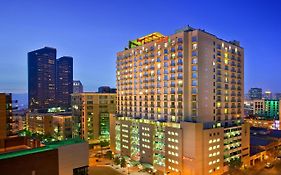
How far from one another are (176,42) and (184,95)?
20642mm

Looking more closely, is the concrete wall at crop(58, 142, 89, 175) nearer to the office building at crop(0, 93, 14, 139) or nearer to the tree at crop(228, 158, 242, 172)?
the office building at crop(0, 93, 14, 139)

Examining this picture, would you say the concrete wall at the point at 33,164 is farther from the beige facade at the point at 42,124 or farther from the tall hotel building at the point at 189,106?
the beige facade at the point at 42,124

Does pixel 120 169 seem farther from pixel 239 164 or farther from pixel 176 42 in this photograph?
pixel 176 42

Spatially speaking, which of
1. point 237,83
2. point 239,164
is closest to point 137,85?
point 237,83

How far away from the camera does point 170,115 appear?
87812 millimetres

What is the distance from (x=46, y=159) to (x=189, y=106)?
5603cm

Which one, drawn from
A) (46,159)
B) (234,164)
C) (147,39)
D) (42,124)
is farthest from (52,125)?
(46,159)

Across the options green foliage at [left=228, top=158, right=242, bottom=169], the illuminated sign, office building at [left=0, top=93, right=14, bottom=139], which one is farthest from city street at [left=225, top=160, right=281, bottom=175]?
office building at [left=0, top=93, right=14, bottom=139]

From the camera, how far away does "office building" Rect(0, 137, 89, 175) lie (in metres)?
34.5

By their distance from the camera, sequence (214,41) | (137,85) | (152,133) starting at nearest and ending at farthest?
(214,41) → (152,133) → (137,85)

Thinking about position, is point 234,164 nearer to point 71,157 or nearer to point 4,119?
point 71,157

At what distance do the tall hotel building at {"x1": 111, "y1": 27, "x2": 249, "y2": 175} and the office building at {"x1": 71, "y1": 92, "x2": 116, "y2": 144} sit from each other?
34.1 metres

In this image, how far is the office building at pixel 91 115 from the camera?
13075 cm

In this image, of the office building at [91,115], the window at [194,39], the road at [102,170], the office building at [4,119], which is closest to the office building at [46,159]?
the office building at [4,119]
